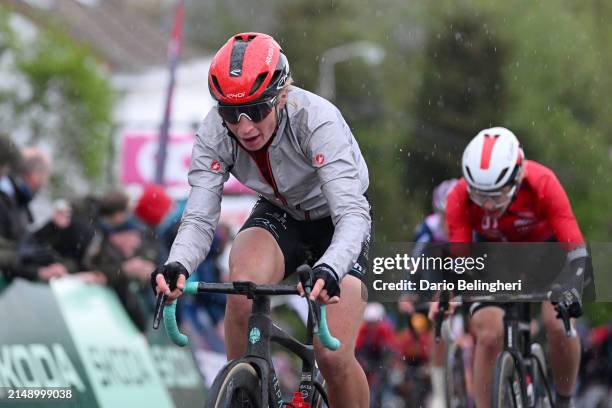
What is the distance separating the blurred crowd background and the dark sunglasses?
399 cm

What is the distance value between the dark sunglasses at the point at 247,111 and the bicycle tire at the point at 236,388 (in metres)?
1.21

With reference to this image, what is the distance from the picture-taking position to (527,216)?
29.3ft

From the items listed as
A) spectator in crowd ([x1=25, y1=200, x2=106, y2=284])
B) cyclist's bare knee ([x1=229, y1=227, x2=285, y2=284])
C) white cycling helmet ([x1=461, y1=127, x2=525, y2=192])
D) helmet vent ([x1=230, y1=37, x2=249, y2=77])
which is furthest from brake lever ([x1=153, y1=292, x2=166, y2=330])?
spectator in crowd ([x1=25, y1=200, x2=106, y2=284])

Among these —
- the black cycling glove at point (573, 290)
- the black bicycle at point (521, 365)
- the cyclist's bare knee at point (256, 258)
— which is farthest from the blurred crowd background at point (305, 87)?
the black cycling glove at point (573, 290)

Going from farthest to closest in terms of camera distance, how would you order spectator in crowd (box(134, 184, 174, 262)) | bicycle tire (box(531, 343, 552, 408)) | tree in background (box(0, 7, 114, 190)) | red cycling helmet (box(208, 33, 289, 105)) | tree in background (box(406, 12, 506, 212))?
tree in background (box(406, 12, 506, 212))
tree in background (box(0, 7, 114, 190))
spectator in crowd (box(134, 184, 174, 262))
bicycle tire (box(531, 343, 552, 408))
red cycling helmet (box(208, 33, 289, 105))

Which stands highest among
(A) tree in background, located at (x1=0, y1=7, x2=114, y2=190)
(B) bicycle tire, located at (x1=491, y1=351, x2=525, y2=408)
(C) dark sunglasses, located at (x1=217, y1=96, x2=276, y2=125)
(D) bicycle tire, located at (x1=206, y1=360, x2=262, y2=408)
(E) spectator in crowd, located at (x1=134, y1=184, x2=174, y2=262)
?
(A) tree in background, located at (x1=0, y1=7, x2=114, y2=190)

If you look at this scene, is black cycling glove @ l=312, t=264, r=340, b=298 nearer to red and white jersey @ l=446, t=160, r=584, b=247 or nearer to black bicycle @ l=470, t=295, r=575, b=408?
black bicycle @ l=470, t=295, r=575, b=408

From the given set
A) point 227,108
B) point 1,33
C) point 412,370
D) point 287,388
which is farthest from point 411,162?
point 227,108

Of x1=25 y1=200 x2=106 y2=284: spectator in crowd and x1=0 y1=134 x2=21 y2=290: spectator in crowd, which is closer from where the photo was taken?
x1=0 y1=134 x2=21 y2=290: spectator in crowd

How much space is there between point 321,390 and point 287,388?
8796 millimetres

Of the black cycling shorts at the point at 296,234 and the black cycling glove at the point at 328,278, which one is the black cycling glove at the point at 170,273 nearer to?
the black cycling glove at the point at 328,278

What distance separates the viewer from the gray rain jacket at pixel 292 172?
638cm

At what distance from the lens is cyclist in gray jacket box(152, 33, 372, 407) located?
6.25 metres

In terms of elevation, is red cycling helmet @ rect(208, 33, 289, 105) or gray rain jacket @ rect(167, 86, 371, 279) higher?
red cycling helmet @ rect(208, 33, 289, 105)
